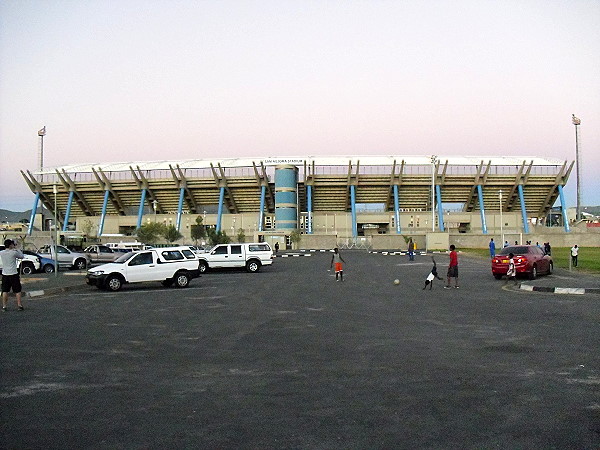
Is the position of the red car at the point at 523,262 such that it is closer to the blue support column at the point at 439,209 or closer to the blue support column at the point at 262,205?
the blue support column at the point at 439,209

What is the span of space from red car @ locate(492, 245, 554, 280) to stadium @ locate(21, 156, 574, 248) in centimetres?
5471

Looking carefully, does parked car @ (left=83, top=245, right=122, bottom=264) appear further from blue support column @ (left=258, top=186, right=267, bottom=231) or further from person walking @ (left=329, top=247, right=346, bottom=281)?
blue support column @ (left=258, top=186, right=267, bottom=231)

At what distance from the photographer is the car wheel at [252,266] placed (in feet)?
115

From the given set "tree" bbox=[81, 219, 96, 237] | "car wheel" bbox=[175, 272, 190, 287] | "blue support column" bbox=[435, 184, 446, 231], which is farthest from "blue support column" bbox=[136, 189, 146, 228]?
"car wheel" bbox=[175, 272, 190, 287]

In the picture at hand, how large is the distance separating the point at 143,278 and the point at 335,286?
24.8 ft

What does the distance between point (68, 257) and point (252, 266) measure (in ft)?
39.7

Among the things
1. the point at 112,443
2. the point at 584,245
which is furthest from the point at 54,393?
the point at 584,245

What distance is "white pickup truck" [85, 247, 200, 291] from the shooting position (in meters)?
22.9

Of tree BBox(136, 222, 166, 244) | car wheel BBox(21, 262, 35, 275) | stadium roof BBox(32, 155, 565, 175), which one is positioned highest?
stadium roof BBox(32, 155, 565, 175)

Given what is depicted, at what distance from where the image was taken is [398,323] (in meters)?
13.1

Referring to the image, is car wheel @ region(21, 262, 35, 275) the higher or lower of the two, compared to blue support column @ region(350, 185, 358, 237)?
lower

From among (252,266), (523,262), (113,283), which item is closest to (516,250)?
(523,262)

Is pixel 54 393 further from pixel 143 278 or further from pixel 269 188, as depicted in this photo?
pixel 269 188

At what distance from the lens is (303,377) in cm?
785
